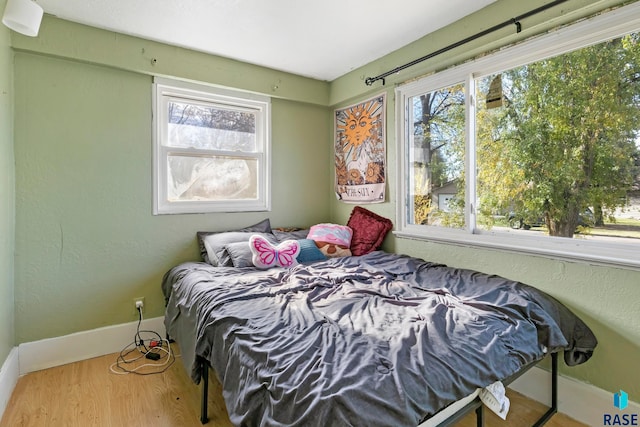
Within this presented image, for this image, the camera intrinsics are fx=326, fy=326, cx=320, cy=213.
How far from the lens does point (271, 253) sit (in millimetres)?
2500

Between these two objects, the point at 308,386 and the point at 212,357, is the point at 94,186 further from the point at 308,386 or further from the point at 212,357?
the point at 308,386

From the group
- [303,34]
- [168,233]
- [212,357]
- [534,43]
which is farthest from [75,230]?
[534,43]

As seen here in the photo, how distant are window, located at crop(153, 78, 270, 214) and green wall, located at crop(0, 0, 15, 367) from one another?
0.84m

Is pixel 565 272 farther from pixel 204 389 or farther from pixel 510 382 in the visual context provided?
pixel 204 389

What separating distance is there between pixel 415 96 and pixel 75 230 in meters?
2.79

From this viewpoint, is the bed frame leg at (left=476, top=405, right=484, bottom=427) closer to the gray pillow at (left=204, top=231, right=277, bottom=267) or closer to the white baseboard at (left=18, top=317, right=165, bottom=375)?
the gray pillow at (left=204, top=231, right=277, bottom=267)

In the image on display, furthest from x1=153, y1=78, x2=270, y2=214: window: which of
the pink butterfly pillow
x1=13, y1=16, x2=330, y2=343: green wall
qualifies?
the pink butterfly pillow

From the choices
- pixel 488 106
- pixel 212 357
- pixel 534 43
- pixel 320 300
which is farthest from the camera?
pixel 488 106

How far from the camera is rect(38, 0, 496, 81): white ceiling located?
2.05 m

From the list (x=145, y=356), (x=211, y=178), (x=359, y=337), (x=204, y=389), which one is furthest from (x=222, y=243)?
(x=359, y=337)

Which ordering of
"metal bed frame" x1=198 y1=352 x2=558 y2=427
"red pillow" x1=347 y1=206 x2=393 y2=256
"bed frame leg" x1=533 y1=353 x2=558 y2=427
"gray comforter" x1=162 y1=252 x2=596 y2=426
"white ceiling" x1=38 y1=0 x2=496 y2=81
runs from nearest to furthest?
"gray comforter" x1=162 y1=252 x2=596 y2=426
"metal bed frame" x1=198 y1=352 x2=558 y2=427
"bed frame leg" x1=533 y1=353 x2=558 y2=427
"white ceiling" x1=38 y1=0 x2=496 y2=81
"red pillow" x1=347 y1=206 x2=393 y2=256

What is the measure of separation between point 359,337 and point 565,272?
4.40 ft

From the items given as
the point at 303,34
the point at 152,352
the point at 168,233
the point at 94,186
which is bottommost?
the point at 152,352

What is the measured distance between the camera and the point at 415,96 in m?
2.70
